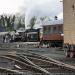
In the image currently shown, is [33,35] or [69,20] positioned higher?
[69,20]

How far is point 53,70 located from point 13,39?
4137 centimetres

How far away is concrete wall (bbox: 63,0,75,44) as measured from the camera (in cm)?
1323

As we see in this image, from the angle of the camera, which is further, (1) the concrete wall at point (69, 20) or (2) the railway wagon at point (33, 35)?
(2) the railway wagon at point (33, 35)

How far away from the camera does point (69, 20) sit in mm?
13609

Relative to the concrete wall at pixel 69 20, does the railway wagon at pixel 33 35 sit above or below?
below

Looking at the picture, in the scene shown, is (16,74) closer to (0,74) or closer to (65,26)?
(0,74)

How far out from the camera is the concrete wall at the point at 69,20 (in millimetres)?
13227

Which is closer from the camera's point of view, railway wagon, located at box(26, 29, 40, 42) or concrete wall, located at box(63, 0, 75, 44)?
concrete wall, located at box(63, 0, 75, 44)

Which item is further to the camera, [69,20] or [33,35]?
[33,35]

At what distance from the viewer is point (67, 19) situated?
13742 mm

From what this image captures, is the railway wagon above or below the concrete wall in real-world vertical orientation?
below

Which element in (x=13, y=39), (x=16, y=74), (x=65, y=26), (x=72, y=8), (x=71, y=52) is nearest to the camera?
(x=16, y=74)

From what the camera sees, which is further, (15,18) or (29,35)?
(15,18)

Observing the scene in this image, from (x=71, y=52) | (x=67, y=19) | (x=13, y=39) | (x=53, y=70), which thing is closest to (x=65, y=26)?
(x=67, y=19)
